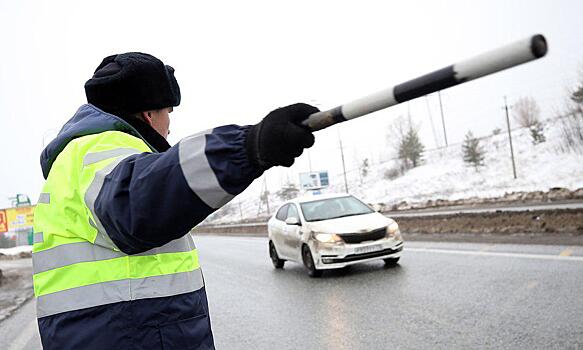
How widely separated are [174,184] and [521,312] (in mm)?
5222

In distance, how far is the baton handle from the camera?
1.08 metres

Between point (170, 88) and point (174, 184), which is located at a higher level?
point (170, 88)

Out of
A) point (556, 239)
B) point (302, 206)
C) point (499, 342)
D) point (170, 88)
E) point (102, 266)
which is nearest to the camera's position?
point (102, 266)

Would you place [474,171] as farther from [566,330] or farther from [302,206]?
[566,330]

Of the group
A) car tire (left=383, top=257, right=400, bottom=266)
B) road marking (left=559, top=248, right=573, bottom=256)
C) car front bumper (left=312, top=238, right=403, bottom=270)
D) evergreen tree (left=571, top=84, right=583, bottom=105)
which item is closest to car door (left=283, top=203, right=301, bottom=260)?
car front bumper (left=312, top=238, right=403, bottom=270)

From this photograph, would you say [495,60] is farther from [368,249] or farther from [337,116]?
[368,249]

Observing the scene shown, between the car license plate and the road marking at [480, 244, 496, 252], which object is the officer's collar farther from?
the road marking at [480, 244, 496, 252]

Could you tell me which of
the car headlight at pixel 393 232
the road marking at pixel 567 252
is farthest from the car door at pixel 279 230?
the road marking at pixel 567 252

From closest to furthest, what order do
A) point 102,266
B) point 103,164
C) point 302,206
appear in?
point 103,164 < point 102,266 < point 302,206

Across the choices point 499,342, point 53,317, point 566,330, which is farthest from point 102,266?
point 566,330

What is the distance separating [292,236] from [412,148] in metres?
62.4

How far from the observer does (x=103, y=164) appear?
1568 mm

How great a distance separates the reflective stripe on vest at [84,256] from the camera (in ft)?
5.45

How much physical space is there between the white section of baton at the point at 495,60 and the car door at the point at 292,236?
31.0 feet
